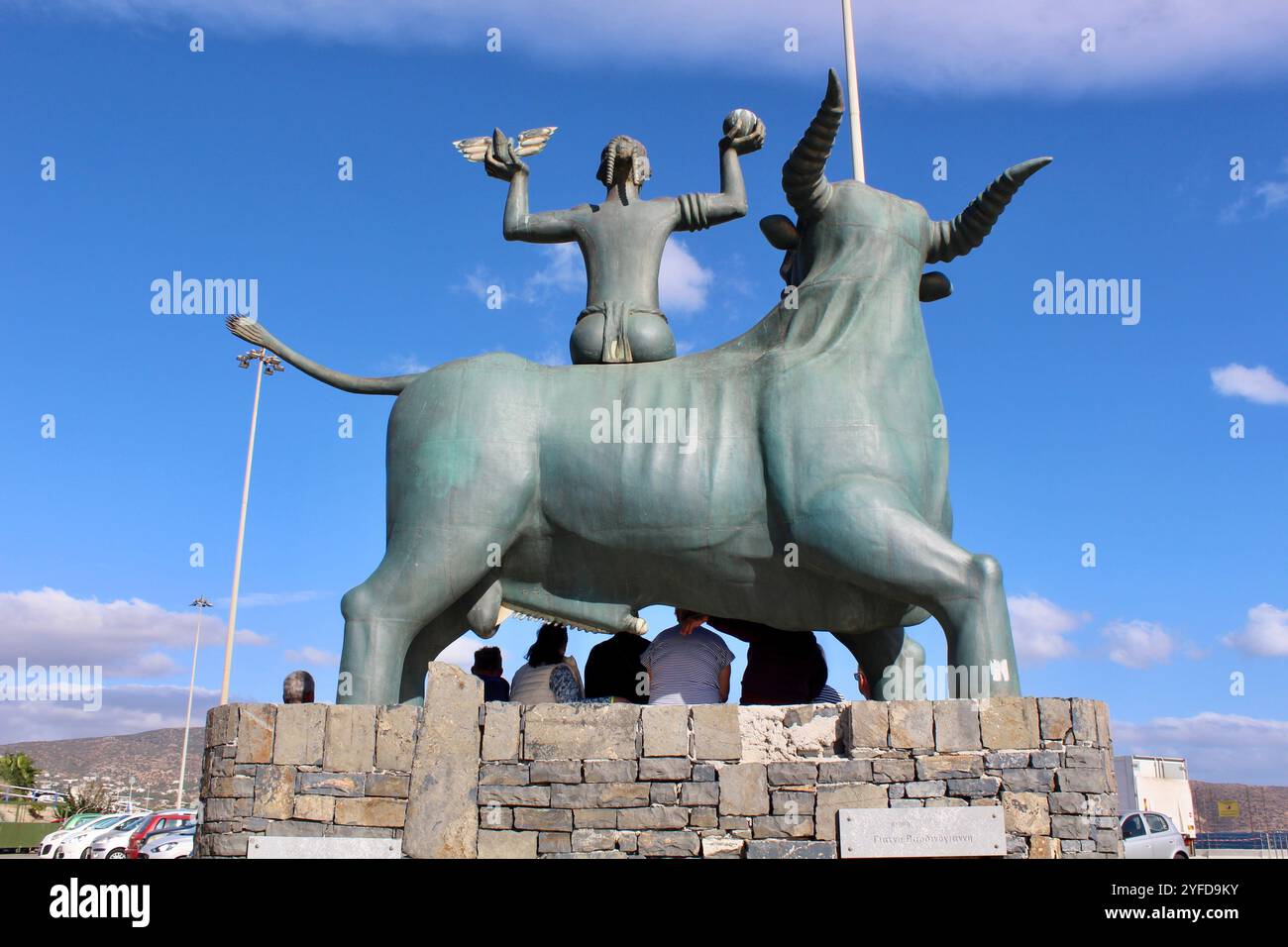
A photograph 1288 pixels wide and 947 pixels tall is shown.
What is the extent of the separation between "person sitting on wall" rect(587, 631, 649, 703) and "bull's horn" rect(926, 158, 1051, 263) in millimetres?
3124

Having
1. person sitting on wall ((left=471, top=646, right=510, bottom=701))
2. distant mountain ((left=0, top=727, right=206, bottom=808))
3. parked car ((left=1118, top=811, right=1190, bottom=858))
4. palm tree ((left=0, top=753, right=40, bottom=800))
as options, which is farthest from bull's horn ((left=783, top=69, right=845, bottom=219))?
distant mountain ((left=0, top=727, right=206, bottom=808))

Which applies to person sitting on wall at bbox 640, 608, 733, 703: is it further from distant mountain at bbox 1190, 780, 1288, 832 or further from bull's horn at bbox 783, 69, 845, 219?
distant mountain at bbox 1190, 780, 1288, 832

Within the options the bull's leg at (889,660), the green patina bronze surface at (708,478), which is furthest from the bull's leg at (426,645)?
the bull's leg at (889,660)

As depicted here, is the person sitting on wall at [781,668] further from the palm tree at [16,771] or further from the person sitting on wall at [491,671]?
the palm tree at [16,771]

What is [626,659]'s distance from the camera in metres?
6.98

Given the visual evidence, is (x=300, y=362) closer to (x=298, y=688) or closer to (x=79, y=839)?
(x=298, y=688)

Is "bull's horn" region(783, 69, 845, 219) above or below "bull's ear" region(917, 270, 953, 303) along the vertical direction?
above

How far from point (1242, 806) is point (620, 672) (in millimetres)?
50118

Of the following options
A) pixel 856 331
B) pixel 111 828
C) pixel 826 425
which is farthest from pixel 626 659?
pixel 111 828

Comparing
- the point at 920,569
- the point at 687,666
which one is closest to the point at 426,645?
the point at 687,666

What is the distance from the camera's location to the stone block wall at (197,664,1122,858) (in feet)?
17.4

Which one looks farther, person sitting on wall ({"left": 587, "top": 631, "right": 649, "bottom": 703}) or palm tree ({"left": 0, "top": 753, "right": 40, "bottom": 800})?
palm tree ({"left": 0, "top": 753, "right": 40, "bottom": 800})

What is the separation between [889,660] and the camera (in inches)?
266
